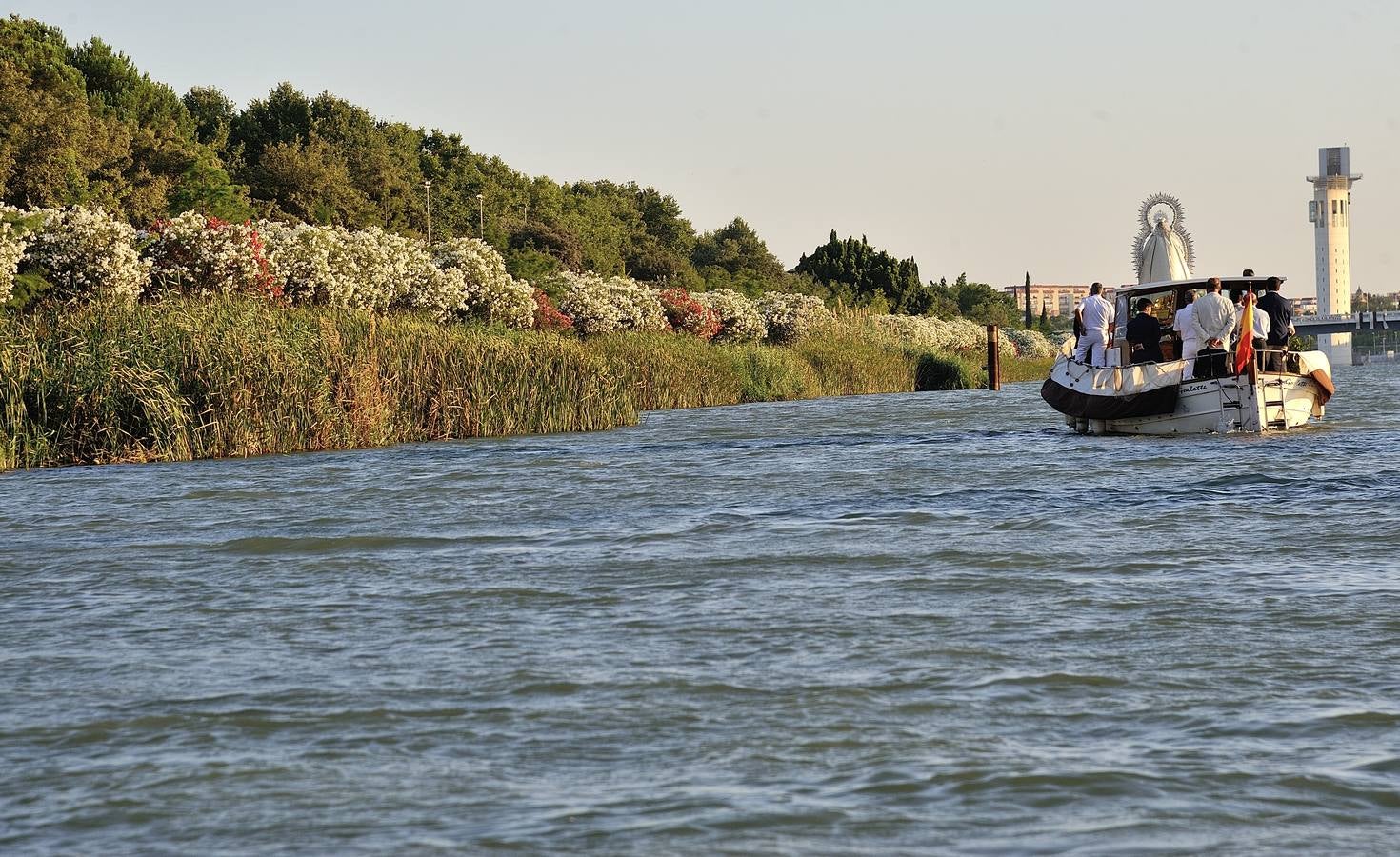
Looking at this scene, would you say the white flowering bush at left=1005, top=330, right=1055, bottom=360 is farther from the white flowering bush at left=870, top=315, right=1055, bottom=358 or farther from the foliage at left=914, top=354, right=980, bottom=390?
the foliage at left=914, top=354, right=980, bottom=390

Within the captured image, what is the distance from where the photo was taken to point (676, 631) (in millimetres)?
8039

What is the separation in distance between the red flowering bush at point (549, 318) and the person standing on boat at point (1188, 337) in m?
24.0

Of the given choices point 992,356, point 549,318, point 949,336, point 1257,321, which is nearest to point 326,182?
point 549,318

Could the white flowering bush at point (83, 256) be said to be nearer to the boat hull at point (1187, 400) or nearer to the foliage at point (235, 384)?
the foliage at point (235, 384)

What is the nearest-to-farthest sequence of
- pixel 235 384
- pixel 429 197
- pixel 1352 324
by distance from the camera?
1. pixel 235 384
2. pixel 429 197
3. pixel 1352 324

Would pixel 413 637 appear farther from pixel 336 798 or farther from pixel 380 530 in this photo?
pixel 380 530

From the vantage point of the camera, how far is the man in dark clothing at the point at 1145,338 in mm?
23484

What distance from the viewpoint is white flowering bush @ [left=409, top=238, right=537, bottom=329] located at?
4006 cm

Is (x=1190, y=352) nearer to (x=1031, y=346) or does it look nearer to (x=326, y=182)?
(x=326, y=182)

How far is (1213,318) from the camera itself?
2223 centimetres

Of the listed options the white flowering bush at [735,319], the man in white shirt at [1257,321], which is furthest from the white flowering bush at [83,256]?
the white flowering bush at [735,319]

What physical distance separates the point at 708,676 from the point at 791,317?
54.2m

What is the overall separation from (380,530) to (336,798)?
→ 7.49 metres

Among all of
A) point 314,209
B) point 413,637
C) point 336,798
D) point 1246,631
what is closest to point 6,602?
point 413,637
